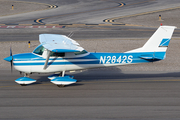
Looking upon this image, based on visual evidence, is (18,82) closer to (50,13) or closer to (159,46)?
(159,46)

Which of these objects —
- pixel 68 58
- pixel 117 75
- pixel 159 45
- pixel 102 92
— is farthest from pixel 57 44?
pixel 159 45

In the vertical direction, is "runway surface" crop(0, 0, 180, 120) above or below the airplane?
below

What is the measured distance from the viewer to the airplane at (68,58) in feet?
45.7

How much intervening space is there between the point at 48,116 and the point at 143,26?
86.5ft

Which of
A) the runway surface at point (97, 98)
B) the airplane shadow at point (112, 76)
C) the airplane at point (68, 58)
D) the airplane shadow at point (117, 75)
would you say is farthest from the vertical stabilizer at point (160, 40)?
the airplane shadow at point (117, 75)

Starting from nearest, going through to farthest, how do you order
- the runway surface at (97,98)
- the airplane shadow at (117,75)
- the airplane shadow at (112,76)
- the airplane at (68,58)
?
the runway surface at (97,98) → the airplane at (68,58) → the airplane shadow at (112,76) → the airplane shadow at (117,75)

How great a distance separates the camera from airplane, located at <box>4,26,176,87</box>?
548 inches

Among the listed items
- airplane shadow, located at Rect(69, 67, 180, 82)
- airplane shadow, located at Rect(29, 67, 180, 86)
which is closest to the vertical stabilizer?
airplane shadow, located at Rect(29, 67, 180, 86)

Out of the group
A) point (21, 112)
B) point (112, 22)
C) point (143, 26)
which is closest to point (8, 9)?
point (112, 22)

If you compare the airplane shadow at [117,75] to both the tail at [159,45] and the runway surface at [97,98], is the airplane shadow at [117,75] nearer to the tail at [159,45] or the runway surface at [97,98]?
the runway surface at [97,98]

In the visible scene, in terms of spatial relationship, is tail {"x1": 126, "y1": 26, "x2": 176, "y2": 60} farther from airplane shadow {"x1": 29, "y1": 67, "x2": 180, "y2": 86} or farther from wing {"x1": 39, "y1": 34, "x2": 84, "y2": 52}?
wing {"x1": 39, "y1": 34, "x2": 84, "y2": 52}

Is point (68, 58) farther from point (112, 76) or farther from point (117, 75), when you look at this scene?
point (117, 75)

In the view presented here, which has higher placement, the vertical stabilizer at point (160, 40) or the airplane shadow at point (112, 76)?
the vertical stabilizer at point (160, 40)

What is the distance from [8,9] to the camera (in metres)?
47.1
